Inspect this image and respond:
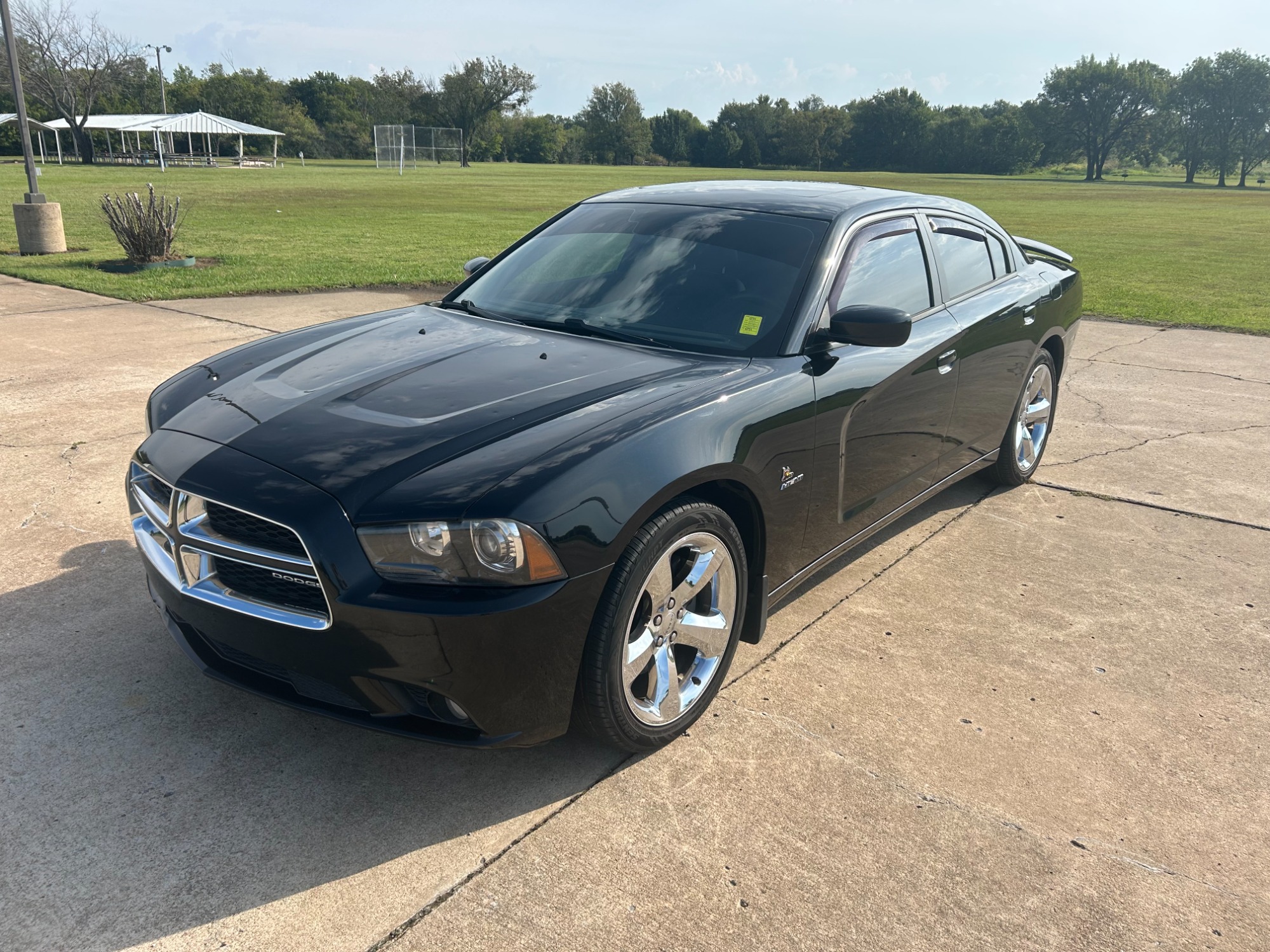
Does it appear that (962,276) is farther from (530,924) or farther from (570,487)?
(530,924)

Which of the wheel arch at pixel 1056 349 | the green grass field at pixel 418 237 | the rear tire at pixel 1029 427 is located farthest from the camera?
the green grass field at pixel 418 237

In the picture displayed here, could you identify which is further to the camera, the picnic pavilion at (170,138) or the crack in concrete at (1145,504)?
the picnic pavilion at (170,138)

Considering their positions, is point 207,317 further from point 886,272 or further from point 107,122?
point 107,122

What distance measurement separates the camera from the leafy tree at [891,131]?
4257 inches

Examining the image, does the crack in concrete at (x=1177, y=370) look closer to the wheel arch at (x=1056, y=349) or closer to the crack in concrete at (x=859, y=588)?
the wheel arch at (x=1056, y=349)

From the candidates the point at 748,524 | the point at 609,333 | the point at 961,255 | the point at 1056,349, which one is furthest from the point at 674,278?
the point at 1056,349

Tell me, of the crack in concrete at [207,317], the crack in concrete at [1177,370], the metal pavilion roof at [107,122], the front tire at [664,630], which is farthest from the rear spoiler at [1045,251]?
the metal pavilion roof at [107,122]

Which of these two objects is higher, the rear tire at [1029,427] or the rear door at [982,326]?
the rear door at [982,326]

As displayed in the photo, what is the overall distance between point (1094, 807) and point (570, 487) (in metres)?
1.77

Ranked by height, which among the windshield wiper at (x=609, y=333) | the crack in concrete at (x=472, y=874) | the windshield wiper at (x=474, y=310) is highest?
the windshield wiper at (x=474, y=310)

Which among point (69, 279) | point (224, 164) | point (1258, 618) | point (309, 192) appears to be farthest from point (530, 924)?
point (224, 164)

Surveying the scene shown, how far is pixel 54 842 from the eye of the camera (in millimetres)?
2506

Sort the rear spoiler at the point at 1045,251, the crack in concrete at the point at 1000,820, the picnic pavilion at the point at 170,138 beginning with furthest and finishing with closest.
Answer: the picnic pavilion at the point at 170,138 < the rear spoiler at the point at 1045,251 < the crack in concrete at the point at 1000,820

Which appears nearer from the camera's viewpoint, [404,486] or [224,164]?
[404,486]
